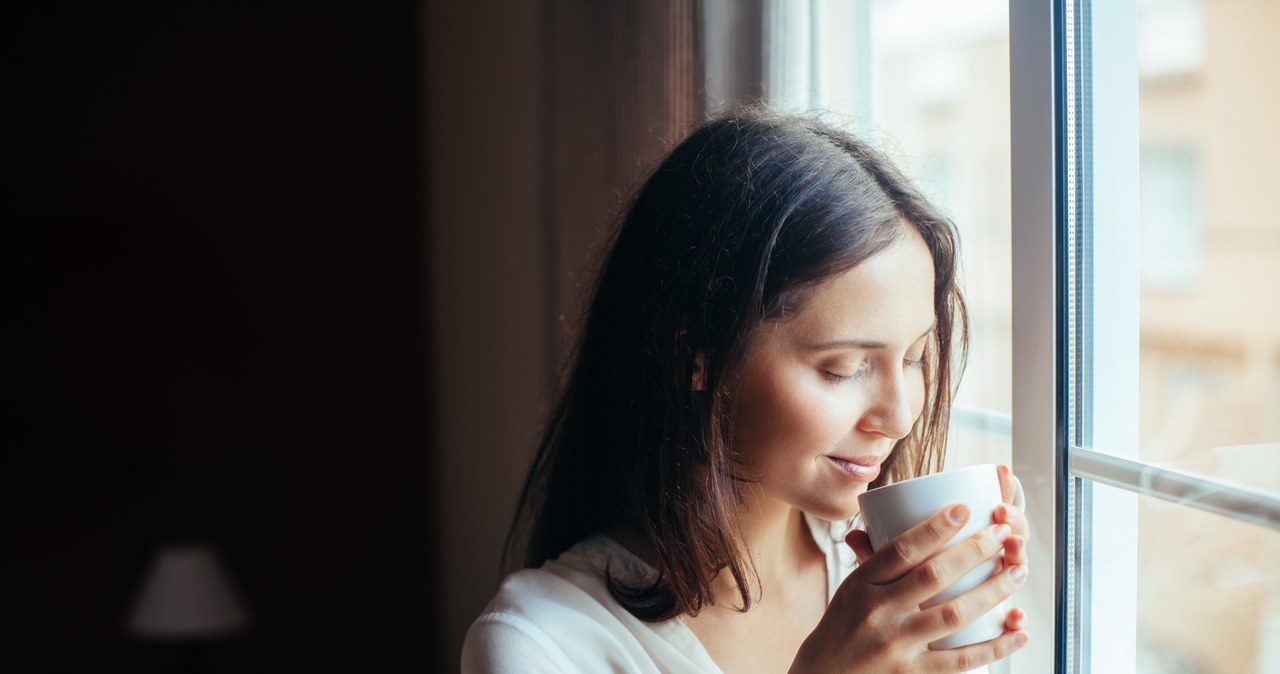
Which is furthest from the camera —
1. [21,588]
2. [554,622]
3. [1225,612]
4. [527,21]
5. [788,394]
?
[21,588]

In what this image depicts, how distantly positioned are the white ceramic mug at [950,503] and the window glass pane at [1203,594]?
0.36 feet

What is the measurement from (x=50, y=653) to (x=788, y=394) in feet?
8.97

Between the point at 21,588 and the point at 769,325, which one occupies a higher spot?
the point at 769,325

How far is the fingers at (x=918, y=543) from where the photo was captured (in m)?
0.60

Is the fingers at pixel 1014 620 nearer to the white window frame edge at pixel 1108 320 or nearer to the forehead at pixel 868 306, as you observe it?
the white window frame edge at pixel 1108 320

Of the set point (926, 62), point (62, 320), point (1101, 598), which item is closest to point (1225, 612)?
point (1101, 598)

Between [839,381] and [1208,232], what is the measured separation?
0.24m

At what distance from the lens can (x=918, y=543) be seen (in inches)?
23.9

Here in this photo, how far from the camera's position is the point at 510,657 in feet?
2.61

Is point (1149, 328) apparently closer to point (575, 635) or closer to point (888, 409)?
point (888, 409)

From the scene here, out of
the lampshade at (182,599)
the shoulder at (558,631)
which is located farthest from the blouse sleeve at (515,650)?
the lampshade at (182,599)

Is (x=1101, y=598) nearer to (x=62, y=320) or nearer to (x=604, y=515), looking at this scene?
(x=604, y=515)

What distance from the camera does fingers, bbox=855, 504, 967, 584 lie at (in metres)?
0.60

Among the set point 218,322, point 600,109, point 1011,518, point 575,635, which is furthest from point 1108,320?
point 218,322
